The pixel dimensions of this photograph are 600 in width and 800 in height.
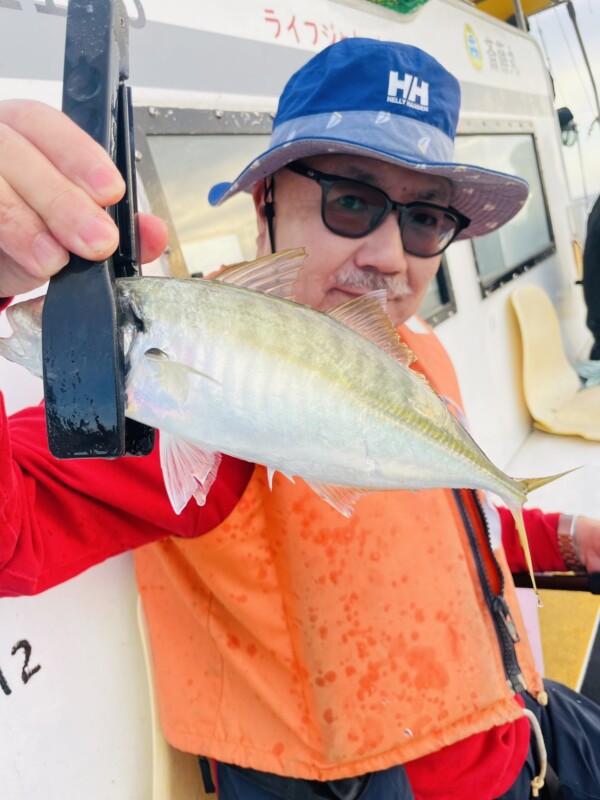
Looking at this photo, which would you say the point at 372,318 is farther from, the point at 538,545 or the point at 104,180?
the point at 538,545

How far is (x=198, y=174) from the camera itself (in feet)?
7.05

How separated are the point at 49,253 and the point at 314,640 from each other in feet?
3.69

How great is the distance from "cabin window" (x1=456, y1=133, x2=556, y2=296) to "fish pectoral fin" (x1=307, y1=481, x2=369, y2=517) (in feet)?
11.8

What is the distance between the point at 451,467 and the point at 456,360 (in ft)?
10.3

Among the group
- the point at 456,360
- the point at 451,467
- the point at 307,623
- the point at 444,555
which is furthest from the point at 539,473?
the point at 451,467

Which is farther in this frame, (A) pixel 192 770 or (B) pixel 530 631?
(B) pixel 530 631

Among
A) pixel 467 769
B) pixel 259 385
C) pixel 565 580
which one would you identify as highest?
pixel 259 385

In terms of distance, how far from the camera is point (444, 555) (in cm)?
155

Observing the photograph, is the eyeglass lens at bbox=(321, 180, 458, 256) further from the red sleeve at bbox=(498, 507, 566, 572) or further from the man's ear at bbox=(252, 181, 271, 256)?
the red sleeve at bbox=(498, 507, 566, 572)

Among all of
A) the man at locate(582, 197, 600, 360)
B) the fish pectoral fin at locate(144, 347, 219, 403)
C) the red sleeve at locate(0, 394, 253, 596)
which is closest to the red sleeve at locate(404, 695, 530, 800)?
the red sleeve at locate(0, 394, 253, 596)

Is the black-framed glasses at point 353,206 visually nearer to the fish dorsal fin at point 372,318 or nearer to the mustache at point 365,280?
the mustache at point 365,280

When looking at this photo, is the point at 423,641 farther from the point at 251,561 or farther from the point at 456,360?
the point at 456,360

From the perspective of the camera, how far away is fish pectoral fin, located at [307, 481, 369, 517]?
0.75 metres

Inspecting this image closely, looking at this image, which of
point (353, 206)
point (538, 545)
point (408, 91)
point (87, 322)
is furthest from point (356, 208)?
point (538, 545)
